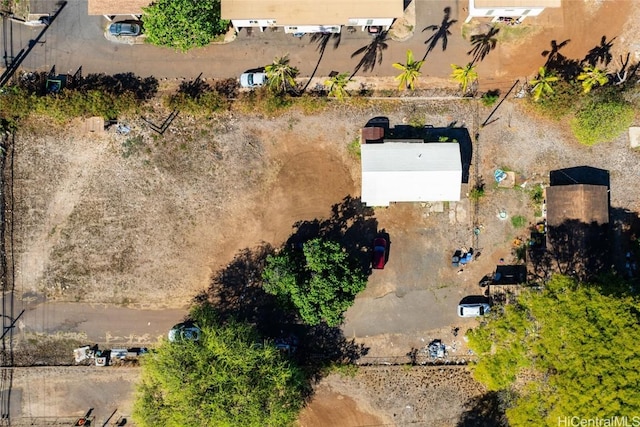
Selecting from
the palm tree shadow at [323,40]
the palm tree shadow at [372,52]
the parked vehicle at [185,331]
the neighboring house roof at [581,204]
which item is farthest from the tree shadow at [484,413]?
the palm tree shadow at [323,40]

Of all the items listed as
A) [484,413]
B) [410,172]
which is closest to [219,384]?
[410,172]

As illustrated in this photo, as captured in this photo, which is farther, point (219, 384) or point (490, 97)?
point (490, 97)

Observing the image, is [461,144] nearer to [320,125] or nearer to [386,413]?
[320,125]

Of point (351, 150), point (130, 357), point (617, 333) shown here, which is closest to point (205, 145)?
point (351, 150)

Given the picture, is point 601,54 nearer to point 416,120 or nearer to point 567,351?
point 416,120

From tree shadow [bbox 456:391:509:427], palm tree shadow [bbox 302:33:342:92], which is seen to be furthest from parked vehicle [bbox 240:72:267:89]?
tree shadow [bbox 456:391:509:427]

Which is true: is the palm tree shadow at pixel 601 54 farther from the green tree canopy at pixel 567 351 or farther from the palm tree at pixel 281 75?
the palm tree at pixel 281 75

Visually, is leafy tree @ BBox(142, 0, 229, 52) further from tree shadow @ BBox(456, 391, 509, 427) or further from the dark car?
tree shadow @ BBox(456, 391, 509, 427)
